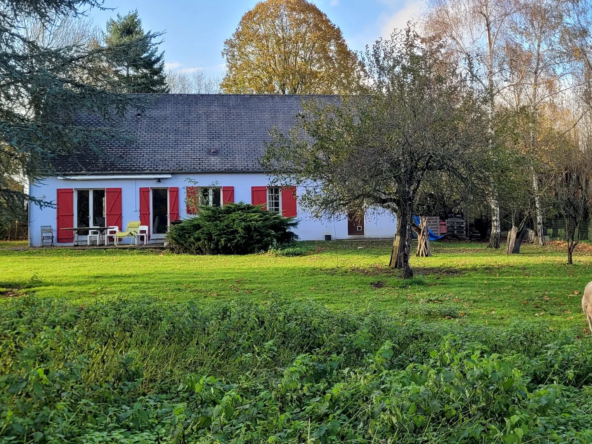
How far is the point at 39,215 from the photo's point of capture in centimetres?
2133

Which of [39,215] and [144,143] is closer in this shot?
[39,215]

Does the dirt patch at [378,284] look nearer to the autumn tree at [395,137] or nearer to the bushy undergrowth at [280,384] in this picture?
the autumn tree at [395,137]

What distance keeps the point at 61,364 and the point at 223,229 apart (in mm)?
13308

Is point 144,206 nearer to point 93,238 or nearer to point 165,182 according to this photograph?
point 165,182

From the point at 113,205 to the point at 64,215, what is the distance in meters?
1.89

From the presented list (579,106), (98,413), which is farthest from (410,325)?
(579,106)

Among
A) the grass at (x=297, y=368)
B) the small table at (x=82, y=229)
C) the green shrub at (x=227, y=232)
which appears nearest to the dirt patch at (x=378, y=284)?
the grass at (x=297, y=368)

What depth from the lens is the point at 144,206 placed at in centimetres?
2180

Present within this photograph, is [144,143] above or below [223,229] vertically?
above

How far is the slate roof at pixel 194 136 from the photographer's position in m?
21.9

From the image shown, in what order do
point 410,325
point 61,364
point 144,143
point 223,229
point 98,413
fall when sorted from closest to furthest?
point 98,413 < point 61,364 < point 410,325 < point 223,229 < point 144,143

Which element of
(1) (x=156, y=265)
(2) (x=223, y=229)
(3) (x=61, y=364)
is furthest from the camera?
(2) (x=223, y=229)

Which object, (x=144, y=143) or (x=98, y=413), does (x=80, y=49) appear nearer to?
(x=98, y=413)

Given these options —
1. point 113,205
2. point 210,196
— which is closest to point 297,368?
point 210,196
